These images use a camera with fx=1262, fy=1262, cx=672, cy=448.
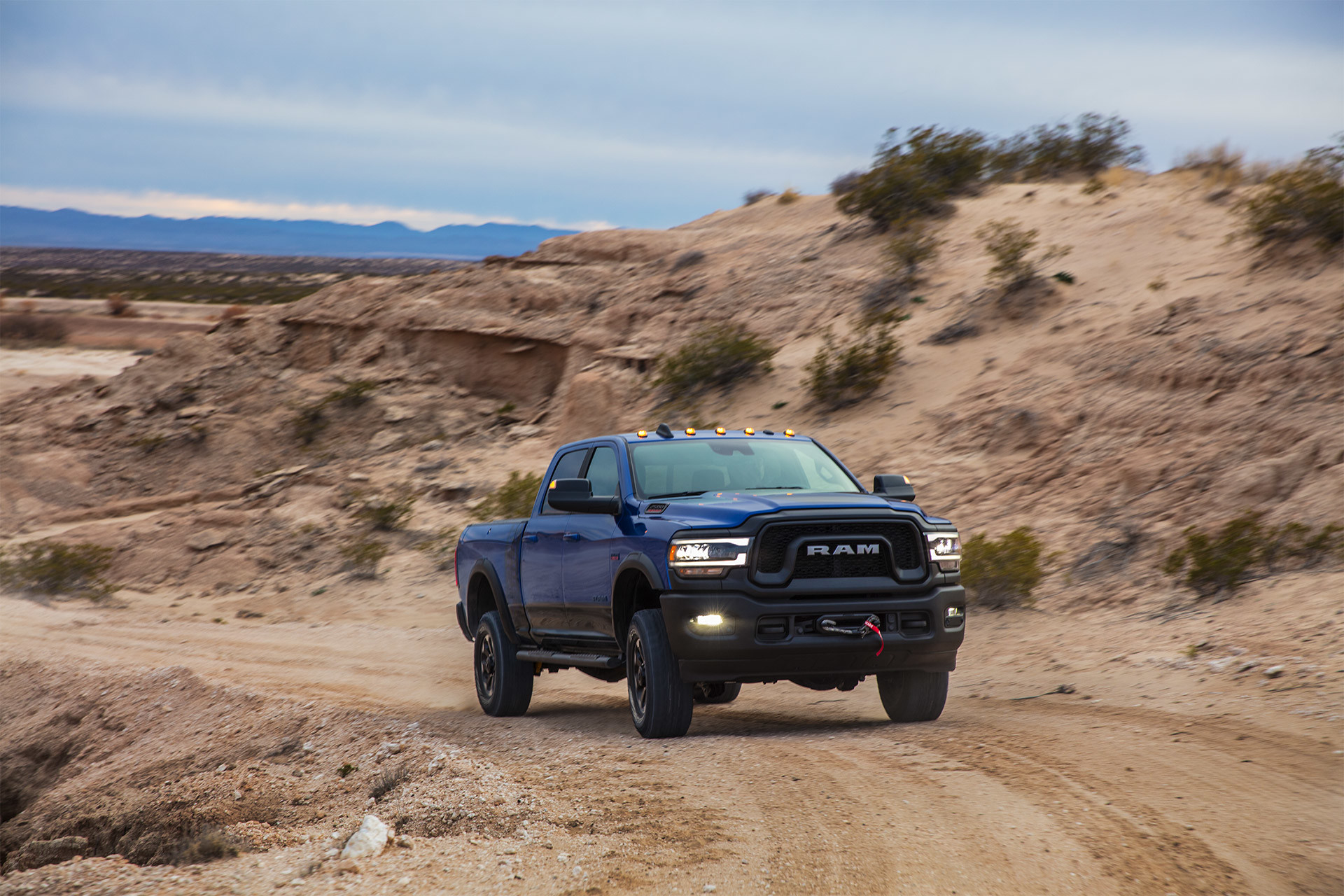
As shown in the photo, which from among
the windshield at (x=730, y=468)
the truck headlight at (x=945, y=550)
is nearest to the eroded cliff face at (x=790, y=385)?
the windshield at (x=730, y=468)

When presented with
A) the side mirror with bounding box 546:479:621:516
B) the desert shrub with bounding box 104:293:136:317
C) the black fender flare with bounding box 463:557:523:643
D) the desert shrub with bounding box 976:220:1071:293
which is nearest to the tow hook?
the side mirror with bounding box 546:479:621:516

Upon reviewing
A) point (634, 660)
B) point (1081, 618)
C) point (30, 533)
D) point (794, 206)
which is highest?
point (794, 206)

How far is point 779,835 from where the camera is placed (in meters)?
5.55

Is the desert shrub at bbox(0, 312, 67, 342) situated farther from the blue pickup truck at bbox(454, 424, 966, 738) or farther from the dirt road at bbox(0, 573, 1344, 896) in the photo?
the blue pickup truck at bbox(454, 424, 966, 738)

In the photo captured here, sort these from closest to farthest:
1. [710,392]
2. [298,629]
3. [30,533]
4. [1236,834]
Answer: [1236,834], [298,629], [710,392], [30,533]

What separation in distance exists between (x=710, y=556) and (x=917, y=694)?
1959 millimetres

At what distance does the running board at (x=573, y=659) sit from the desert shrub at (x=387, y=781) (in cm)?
168

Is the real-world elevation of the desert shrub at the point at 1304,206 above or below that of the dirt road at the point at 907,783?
above

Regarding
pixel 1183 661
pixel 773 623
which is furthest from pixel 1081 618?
pixel 773 623

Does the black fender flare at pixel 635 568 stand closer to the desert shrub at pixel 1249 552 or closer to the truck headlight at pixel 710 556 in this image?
the truck headlight at pixel 710 556

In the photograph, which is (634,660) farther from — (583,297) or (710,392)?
(583,297)

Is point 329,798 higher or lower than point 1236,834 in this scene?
lower

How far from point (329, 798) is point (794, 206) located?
87.7 feet

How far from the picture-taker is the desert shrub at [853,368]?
2052cm
